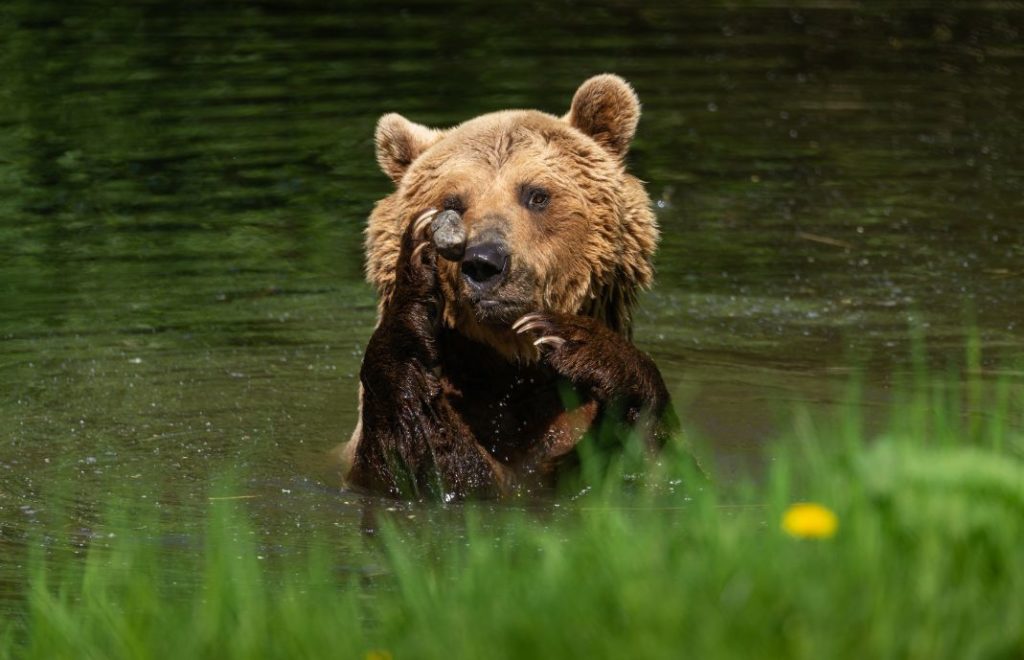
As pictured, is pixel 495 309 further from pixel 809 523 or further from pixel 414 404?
pixel 809 523

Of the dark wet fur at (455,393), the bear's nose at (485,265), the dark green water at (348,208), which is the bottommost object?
the dark green water at (348,208)

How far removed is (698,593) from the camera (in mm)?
3551

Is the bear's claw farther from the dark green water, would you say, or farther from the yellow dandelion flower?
the yellow dandelion flower

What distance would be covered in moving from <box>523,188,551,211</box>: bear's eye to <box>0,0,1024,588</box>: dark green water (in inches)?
43.4

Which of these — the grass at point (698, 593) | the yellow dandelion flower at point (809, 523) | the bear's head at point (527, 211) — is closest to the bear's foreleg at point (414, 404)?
the bear's head at point (527, 211)

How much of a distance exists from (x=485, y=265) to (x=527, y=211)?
415 millimetres

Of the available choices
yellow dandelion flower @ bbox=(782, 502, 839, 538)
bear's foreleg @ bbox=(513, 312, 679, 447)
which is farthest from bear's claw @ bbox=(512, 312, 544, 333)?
yellow dandelion flower @ bbox=(782, 502, 839, 538)

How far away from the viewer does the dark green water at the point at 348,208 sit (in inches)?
313

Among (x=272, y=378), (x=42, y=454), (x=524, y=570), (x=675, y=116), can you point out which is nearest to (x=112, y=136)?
(x=675, y=116)

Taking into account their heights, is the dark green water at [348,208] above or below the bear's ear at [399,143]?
below

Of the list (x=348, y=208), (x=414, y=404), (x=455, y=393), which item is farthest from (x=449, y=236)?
(x=348, y=208)

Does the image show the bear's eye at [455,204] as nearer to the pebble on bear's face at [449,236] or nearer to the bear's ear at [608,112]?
the pebble on bear's face at [449,236]

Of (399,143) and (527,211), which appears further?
(399,143)

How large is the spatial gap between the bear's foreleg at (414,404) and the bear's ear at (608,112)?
3.36 feet
